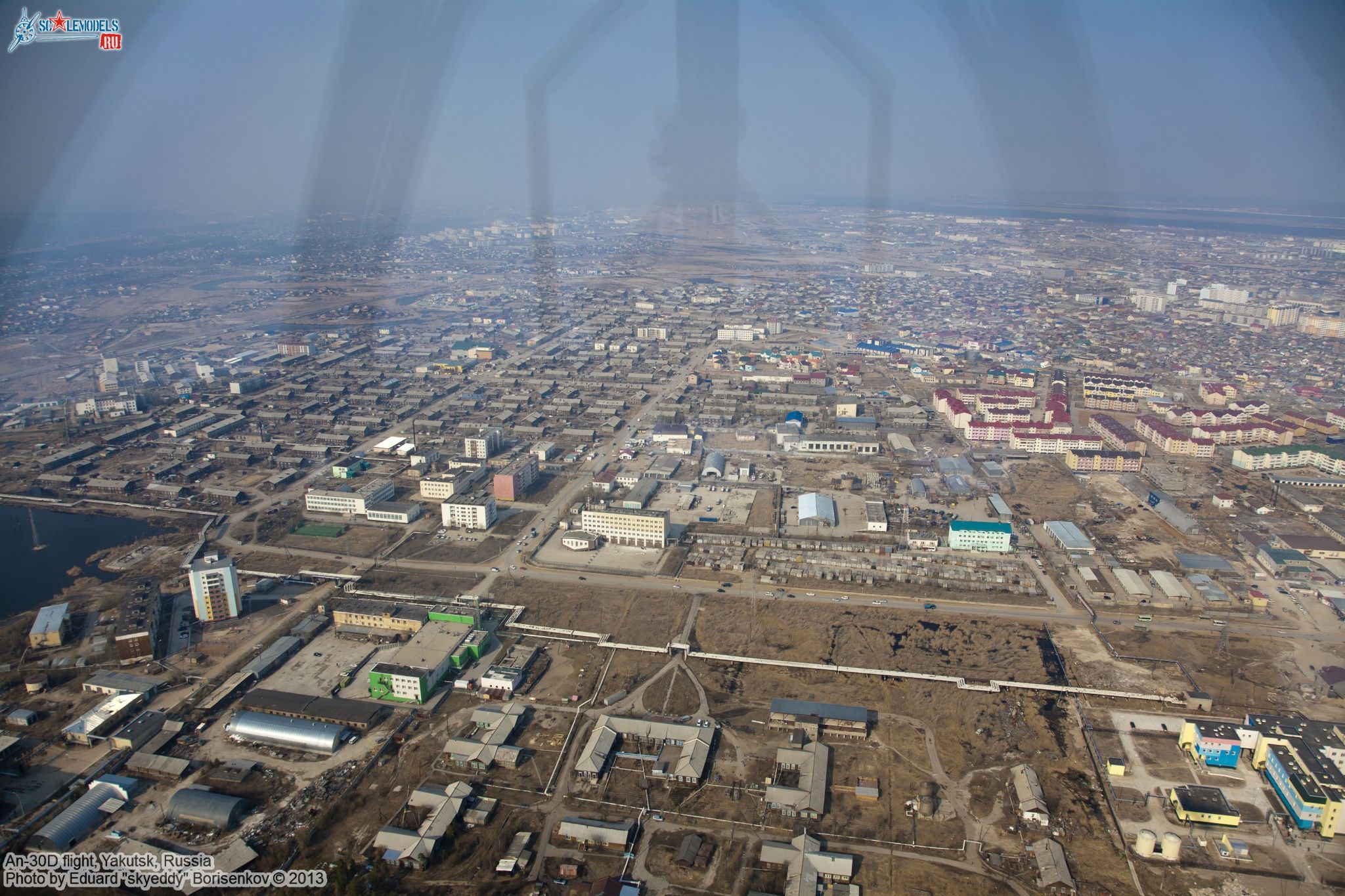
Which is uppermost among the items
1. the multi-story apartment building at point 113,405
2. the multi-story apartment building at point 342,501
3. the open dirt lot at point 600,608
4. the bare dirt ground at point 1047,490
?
the multi-story apartment building at point 113,405

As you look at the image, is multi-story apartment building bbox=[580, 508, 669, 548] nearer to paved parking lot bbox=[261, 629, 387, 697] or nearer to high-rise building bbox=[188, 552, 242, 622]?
paved parking lot bbox=[261, 629, 387, 697]

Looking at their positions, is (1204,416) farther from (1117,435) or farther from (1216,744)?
(1216,744)

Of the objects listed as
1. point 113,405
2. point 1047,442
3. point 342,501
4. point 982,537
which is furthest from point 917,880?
point 113,405

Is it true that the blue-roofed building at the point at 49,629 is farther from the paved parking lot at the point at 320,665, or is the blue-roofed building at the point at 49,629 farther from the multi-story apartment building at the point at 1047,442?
the multi-story apartment building at the point at 1047,442

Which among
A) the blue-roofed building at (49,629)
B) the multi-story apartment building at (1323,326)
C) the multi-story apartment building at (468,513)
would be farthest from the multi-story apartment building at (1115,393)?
the blue-roofed building at (49,629)

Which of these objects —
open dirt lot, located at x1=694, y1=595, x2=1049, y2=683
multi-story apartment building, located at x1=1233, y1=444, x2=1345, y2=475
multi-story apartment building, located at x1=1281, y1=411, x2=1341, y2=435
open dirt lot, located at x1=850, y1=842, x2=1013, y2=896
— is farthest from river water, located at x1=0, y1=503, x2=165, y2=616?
multi-story apartment building, located at x1=1281, y1=411, x2=1341, y2=435

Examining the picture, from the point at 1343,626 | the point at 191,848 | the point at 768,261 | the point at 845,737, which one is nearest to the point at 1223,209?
the point at 768,261
